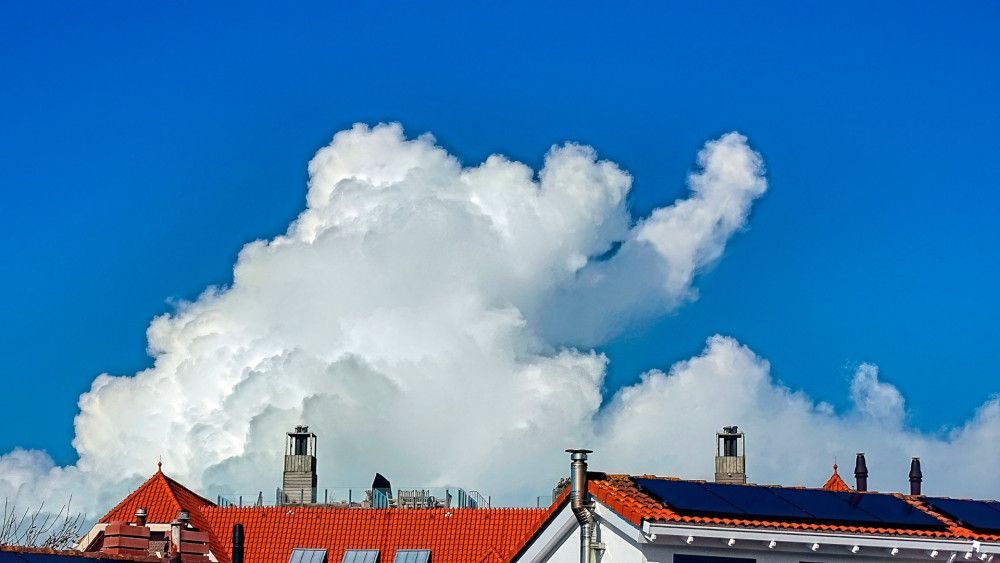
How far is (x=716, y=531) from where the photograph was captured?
42.6 metres

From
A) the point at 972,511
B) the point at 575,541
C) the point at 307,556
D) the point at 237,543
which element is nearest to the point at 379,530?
the point at 307,556

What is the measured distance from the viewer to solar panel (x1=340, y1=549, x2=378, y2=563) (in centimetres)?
8456

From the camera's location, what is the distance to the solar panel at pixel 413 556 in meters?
84.4

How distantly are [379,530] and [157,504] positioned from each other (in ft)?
38.4

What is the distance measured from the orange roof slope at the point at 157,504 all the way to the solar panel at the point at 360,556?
306 inches

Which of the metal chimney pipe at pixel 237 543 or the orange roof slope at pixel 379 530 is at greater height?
the orange roof slope at pixel 379 530

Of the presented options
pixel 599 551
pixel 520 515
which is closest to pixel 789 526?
pixel 599 551

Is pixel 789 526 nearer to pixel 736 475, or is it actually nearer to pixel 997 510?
pixel 997 510

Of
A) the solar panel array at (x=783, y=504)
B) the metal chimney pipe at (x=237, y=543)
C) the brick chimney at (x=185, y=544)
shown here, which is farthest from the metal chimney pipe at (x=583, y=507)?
the metal chimney pipe at (x=237, y=543)

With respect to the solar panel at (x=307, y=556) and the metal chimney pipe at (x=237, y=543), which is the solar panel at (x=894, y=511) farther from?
the solar panel at (x=307, y=556)

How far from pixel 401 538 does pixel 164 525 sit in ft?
41.4

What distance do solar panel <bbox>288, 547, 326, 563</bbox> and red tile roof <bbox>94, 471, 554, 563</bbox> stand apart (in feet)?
1.54

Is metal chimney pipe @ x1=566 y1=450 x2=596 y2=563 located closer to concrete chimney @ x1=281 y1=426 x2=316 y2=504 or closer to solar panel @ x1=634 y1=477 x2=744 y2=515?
solar panel @ x1=634 y1=477 x2=744 y2=515

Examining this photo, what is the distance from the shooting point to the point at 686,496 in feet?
146
